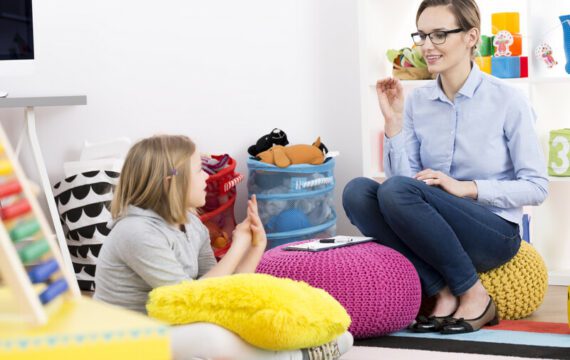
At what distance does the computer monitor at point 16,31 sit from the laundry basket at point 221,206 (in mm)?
811

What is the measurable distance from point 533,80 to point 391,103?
66 centimetres

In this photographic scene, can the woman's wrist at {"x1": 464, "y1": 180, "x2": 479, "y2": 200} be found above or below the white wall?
below

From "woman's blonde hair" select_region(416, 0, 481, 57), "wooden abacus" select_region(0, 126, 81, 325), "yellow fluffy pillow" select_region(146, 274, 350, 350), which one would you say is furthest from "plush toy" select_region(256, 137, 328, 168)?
"wooden abacus" select_region(0, 126, 81, 325)

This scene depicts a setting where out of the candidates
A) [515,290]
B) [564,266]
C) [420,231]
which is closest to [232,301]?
[420,231]

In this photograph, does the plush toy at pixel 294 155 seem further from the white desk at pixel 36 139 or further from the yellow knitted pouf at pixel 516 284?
the yellow knitted pouf at pixel 516 284

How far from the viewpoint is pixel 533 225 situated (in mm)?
3473

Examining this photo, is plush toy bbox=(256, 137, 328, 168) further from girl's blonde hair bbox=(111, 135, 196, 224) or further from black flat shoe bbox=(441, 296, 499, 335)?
girl's blonde hair bbox=(111, 135, 196, 224)

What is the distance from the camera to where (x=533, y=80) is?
3453 millimetres

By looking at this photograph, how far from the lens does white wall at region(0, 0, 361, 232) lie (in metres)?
3.93

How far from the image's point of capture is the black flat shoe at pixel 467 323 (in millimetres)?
2680

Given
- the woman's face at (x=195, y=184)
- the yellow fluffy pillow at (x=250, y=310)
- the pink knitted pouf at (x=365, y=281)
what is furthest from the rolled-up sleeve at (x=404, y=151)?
the yellow fluffy pillow at (x=250, y=310)

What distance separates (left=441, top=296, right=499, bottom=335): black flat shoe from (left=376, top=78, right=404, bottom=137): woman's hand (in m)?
0.60

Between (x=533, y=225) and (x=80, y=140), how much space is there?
69.9 inches

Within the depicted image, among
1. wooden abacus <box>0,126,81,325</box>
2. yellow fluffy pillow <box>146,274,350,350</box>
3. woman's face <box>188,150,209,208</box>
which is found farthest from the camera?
woman's face <box>188,150,209,208</box>
